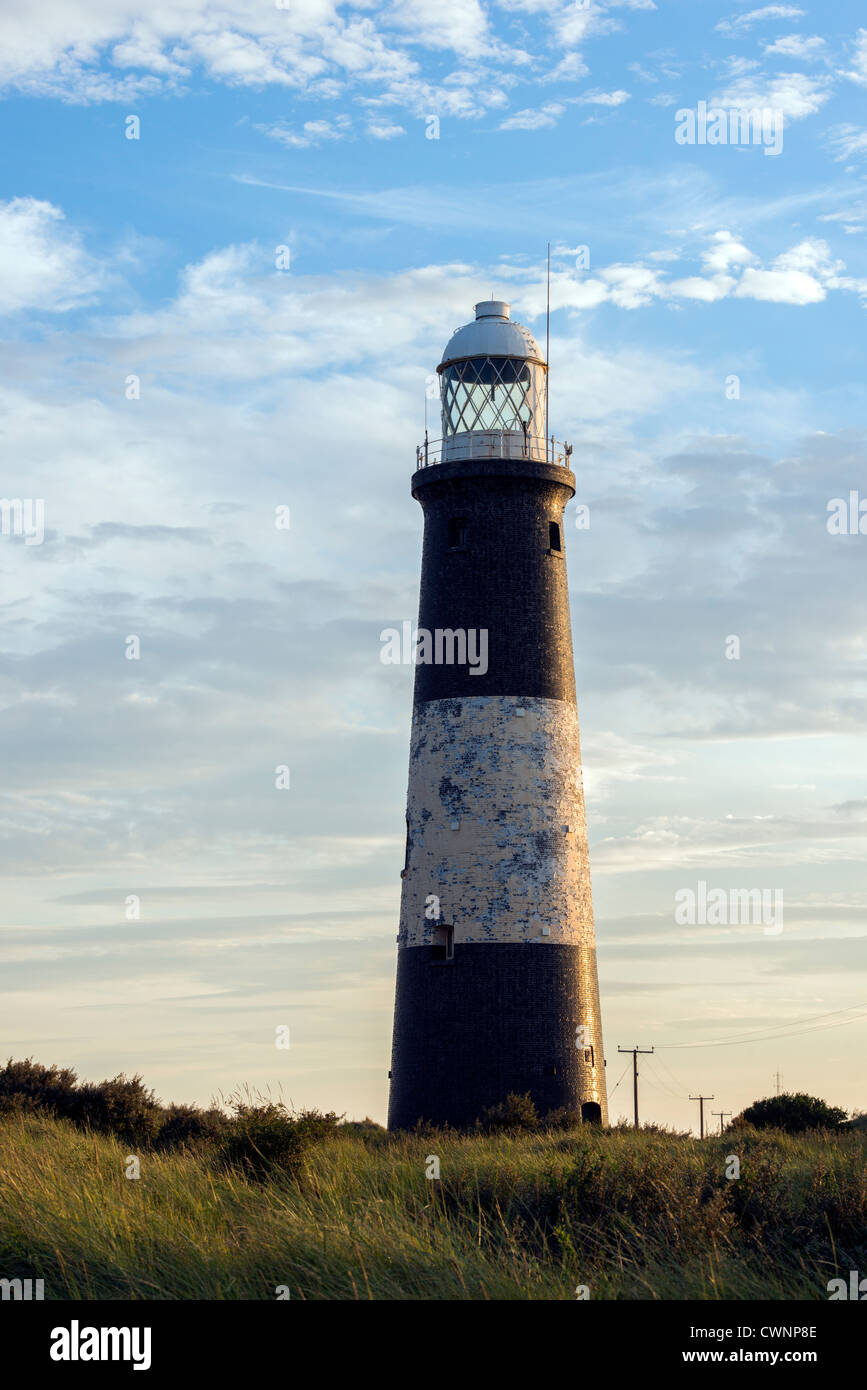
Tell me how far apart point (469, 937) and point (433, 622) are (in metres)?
6.90

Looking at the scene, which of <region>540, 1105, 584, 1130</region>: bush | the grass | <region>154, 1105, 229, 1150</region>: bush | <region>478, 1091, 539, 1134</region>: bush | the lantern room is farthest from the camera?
the lantern room

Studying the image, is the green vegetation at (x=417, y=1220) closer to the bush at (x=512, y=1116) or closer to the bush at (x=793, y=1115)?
the bush at (x=512, y=1116)

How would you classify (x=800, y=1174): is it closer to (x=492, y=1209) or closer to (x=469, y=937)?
(x=492, y=1209)

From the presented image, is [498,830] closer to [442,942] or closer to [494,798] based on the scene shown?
[494,798]

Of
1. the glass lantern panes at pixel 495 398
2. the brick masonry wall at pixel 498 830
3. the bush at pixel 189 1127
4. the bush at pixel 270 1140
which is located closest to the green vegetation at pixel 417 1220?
the bush at pixel 270 1140

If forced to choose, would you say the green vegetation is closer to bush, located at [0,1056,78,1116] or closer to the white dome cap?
bush, located at [0,1056,78,1116]

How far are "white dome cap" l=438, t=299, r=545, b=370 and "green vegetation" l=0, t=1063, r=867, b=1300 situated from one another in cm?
1818

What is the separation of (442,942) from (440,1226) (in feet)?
51.9

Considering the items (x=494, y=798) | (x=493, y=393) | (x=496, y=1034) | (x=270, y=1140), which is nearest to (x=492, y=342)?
(x=493, y=393)

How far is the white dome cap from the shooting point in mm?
32500

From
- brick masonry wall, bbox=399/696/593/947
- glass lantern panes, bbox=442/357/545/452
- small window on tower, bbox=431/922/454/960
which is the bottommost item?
small window on tower, bbox=431/922/454/960

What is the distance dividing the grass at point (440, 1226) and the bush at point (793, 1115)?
10612 millimetres

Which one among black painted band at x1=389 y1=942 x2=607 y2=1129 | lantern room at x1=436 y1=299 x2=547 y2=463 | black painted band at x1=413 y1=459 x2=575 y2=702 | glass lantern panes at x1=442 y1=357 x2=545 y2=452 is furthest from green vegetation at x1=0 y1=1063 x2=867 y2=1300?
glass lantern panes at x1=442 y1=357 x2=545 y2=452

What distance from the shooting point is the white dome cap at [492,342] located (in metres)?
Result: 32.5
